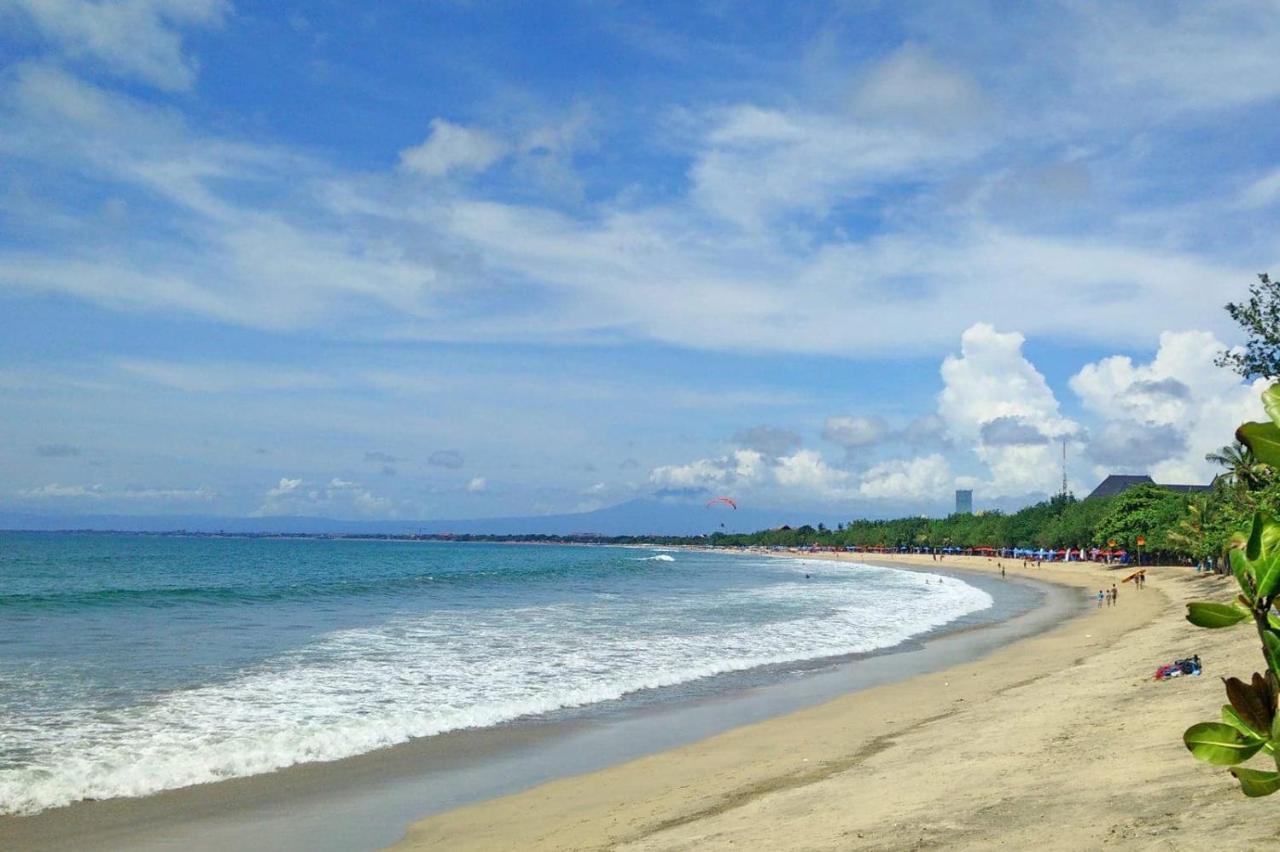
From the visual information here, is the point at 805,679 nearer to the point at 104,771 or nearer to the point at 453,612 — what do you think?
the point at 104,771

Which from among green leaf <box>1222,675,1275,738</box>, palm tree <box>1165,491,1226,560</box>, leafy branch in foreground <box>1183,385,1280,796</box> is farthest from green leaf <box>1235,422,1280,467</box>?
palm tree <box>1165,491,1226,560</box>

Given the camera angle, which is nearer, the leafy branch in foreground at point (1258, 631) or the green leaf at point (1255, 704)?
the leafy branch in foreground at point (1258, 631)

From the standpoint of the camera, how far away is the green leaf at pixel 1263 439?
9.62 feet

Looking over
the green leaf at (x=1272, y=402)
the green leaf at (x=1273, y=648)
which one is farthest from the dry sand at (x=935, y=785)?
the green leaf at (x=1272, y=402)

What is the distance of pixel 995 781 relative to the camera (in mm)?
9680

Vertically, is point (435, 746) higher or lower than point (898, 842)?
lower

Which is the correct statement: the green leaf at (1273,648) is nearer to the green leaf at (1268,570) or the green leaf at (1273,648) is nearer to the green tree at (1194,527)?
the green leaf at (1268,570)

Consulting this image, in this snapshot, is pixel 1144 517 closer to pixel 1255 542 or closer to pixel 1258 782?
pixel 1258 782

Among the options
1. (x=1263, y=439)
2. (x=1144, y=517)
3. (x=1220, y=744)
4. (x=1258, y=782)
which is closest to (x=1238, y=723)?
(x=1220, y=744)

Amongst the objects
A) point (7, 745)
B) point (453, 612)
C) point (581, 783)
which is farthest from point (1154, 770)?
point (453, 612)

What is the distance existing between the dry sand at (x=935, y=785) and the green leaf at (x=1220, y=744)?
373 cm

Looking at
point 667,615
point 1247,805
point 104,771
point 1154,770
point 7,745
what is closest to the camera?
point 1247,805

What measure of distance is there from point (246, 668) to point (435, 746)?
9323 mm

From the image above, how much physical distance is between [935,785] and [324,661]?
17443 mm
